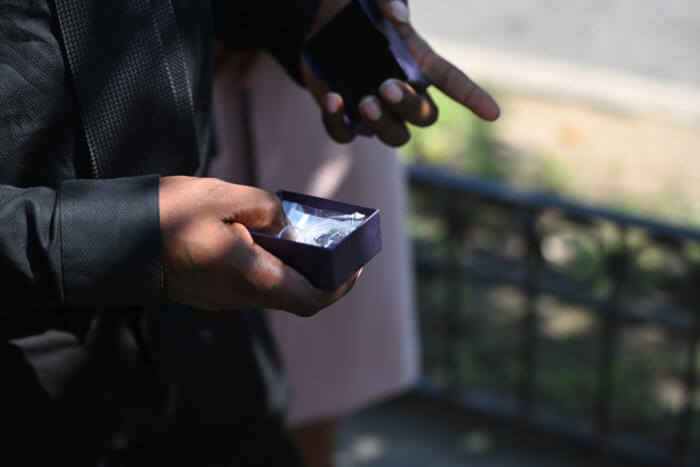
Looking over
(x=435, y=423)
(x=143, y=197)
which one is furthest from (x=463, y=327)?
(x=143, y=197)

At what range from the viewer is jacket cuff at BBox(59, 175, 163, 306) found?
1309 millimetres

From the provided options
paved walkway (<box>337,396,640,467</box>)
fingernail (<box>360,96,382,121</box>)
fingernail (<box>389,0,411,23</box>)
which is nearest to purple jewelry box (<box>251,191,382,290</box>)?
fingernail (<box>360,96,382,121</box>)

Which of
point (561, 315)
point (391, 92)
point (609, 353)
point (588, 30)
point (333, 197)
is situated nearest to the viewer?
point (391, 92)

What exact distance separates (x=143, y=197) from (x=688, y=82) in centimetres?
520

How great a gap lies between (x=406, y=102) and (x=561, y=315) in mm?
2274

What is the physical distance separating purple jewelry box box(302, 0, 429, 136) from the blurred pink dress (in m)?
0.26

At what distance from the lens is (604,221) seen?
114 inches

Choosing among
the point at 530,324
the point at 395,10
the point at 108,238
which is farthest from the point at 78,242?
the point at 530,324

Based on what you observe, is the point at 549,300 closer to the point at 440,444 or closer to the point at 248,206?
the point at 440,444

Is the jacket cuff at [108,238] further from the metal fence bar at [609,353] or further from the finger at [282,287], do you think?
the metal fence bar at [609,353]

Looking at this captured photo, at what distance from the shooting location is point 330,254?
1.29 metres

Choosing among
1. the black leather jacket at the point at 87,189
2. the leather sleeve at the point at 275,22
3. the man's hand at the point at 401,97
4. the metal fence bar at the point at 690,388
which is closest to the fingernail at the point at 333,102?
the man's hand at the point at 401,97

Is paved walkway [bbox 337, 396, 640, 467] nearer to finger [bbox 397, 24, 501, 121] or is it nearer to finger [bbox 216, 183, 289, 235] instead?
finger [bbox 397, 24, 501, 121]

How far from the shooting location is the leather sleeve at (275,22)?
1878 mm
